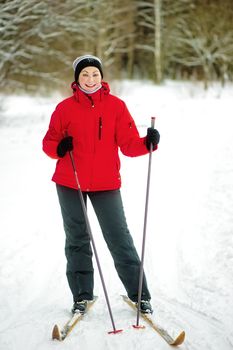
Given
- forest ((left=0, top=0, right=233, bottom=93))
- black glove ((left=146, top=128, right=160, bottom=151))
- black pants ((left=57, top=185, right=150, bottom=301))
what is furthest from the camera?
forest ((left=0, top=0, right=233, bottom=93))

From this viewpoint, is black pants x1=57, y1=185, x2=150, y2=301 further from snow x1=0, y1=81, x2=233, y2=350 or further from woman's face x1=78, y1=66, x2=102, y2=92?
woman's face x1=78, y1=66, x2=102, y2=92

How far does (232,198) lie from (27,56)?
27.4 ft

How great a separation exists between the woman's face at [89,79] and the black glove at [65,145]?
403 millimetres

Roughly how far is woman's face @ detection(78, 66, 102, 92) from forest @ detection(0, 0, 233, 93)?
24.2ft

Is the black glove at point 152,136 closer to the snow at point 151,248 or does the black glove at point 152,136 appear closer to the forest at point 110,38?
the snow at point 151,248

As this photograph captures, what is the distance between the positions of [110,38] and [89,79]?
18658 millimetres

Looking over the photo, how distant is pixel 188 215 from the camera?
539 cm

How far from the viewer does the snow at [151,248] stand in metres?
3.11

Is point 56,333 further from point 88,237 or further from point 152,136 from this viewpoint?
point 152,136

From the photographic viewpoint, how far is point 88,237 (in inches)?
130

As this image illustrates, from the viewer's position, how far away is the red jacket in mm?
3051

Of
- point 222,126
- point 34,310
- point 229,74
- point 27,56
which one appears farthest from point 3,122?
point 229,74

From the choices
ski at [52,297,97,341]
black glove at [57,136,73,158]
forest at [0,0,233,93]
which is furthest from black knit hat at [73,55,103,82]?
forest at [0,0,233,93]

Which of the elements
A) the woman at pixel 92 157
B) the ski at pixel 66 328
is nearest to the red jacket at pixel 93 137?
the woman at pixel 92 157
